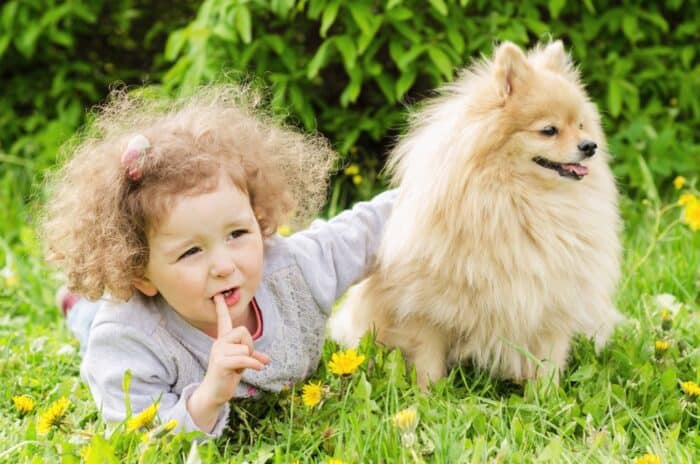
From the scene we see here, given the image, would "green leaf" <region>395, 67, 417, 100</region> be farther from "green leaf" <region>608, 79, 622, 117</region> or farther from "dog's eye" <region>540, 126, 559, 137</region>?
"dog's eye" <region>540, 126, 559, 137</region>

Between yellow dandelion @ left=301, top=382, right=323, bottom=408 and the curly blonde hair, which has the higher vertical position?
the curly blonde hair

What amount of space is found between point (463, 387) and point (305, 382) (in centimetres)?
46

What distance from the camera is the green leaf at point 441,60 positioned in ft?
11.7

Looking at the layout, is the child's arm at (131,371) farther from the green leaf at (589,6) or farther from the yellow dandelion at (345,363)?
the green leaf at (589,6)

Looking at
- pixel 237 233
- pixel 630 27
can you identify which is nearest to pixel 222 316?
pixel 237 233

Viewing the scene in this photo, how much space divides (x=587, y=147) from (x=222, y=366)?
105 centimetres

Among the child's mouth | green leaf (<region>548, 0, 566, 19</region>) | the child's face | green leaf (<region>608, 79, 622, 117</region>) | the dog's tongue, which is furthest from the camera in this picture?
green leaf (<region>608, 79, 622, 117</region>)

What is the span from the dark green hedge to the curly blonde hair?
1.06m

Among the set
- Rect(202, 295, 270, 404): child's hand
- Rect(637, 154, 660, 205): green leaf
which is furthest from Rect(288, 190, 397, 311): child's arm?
Rect(637, 154, 660, 205): green leaf

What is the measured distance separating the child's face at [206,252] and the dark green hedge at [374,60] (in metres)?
1.36

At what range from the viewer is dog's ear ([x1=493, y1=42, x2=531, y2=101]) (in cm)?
220

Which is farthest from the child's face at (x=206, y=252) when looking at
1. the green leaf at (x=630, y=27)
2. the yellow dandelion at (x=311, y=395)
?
the green leaf at (x=630, y=27)

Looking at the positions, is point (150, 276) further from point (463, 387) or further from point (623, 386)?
point (623, 386)

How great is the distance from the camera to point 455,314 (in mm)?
2379
